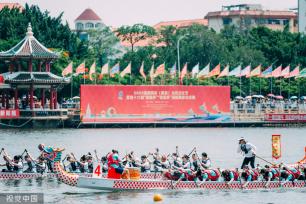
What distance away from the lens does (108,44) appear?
150375 mm

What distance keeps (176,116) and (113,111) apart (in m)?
6.60

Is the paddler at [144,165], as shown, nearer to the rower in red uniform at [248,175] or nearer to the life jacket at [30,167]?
the rower in red uniform at [248,175]

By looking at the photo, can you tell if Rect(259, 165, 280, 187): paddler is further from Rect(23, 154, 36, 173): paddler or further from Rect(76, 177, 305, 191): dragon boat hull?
Rect(23, 154, 36, 173): paddler

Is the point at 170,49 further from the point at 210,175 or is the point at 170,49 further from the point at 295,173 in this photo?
the point at 210,175

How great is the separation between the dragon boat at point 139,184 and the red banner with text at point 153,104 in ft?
167

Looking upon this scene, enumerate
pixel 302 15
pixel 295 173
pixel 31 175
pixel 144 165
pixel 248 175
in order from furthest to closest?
pixel 302 15 < pixel 31 175 < pixel 144 165 < pixel 295 173 < pixel 248 175

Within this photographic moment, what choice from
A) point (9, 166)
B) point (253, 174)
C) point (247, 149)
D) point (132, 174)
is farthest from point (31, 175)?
point (253, 174)

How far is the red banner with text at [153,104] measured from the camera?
327ft

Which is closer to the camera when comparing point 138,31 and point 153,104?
point 153,104

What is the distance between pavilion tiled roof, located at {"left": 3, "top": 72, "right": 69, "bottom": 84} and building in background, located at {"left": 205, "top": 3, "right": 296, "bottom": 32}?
89191mm

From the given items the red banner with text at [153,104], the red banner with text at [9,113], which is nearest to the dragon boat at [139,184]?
the red banner with text at [9,113]

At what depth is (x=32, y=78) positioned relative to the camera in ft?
326

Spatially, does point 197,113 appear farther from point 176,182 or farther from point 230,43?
point 176,182

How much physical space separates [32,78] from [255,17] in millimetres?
94796
